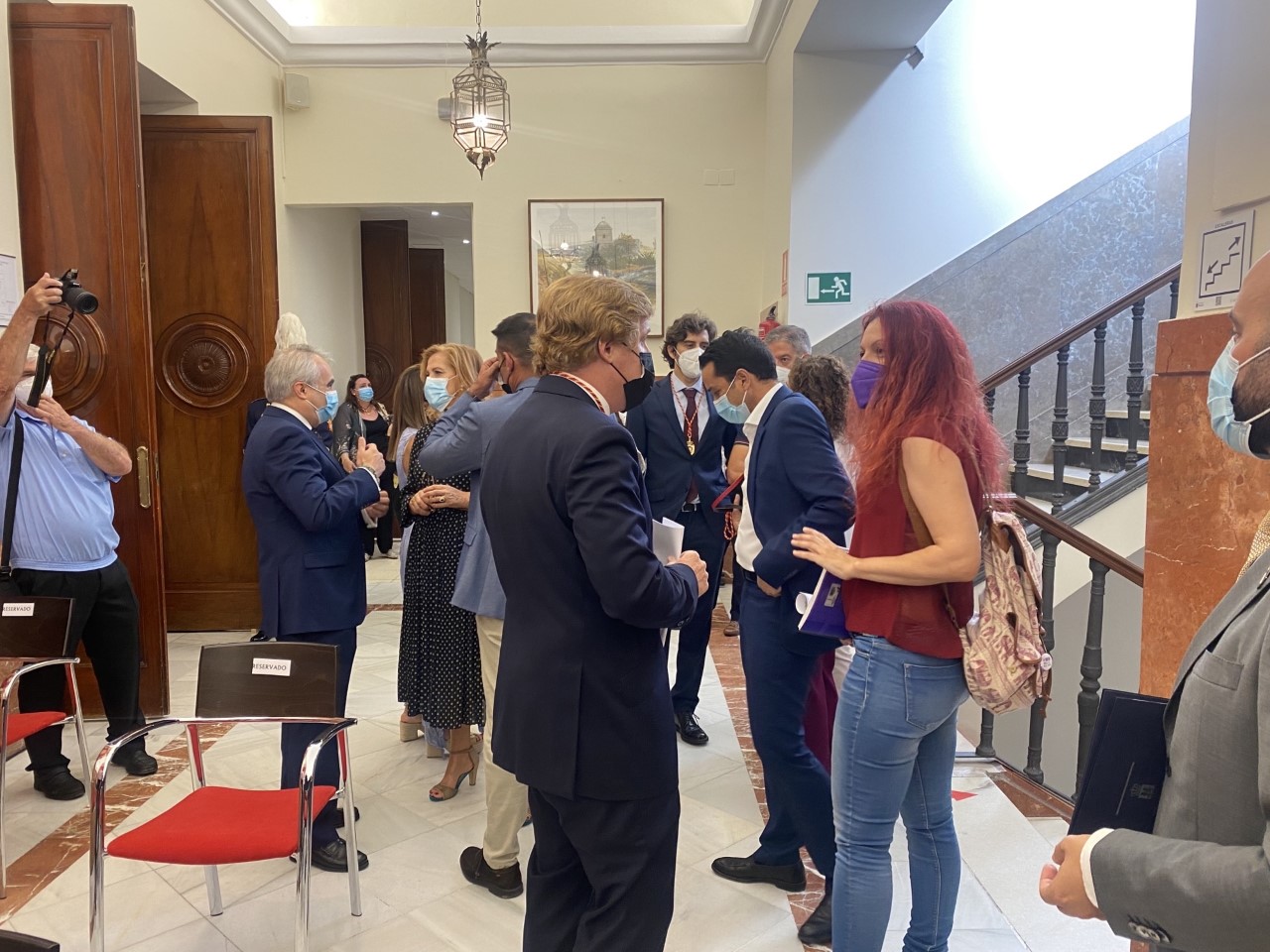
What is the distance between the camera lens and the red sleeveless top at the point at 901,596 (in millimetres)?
1734

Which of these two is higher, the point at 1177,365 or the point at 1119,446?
the point at 1177,365

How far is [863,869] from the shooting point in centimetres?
180

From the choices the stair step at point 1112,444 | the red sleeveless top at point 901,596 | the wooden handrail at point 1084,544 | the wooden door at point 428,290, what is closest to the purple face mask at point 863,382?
the red sleeveless top at point 901,596

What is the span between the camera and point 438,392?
3.11m

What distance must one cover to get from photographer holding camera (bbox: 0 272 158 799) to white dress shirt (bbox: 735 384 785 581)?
240cm

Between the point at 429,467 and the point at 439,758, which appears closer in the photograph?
the point at 429,467

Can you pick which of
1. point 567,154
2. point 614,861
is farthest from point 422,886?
point 567,154

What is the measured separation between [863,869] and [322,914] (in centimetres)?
162

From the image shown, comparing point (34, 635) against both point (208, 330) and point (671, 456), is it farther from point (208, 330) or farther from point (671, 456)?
point (208, 330)

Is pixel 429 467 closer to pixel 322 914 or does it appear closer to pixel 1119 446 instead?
pixel 322 914

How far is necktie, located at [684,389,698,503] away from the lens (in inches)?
155

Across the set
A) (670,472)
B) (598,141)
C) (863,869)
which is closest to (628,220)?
(598,141)

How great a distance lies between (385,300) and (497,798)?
7.66m

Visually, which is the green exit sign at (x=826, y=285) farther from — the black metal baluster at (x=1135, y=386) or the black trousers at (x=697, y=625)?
the black trousers at (x=697, y=625)
